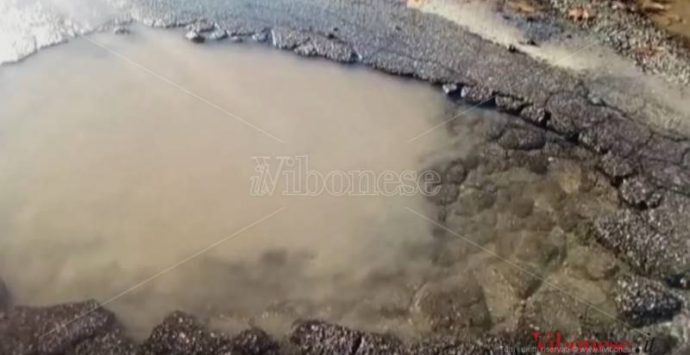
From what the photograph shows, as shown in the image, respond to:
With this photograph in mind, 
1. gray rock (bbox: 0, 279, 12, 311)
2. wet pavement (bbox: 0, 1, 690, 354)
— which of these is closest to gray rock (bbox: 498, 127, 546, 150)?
wet pavement (bbox: 0, 1, 690, 354)

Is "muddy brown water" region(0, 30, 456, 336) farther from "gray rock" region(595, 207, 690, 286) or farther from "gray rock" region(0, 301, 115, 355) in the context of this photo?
"gray rock" region(595, 207, 690, 286)

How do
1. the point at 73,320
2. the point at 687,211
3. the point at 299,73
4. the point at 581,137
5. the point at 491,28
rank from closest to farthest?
the point at 73,320 → the point at 687,211 → the point at 581,137 → the point at 299,73 → the point at 491,28

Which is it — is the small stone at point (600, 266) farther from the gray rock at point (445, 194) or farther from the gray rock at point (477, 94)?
the gray rock at point (477, 94)

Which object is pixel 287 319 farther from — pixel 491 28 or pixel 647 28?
pixel 647 28

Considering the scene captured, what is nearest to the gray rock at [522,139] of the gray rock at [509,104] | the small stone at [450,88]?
the gray rock at [509,104]

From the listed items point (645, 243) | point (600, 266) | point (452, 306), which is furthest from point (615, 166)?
point (452, 306)

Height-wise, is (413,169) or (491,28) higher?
(491,28)

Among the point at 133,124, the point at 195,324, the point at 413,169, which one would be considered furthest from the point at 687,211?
the point at 133,124
